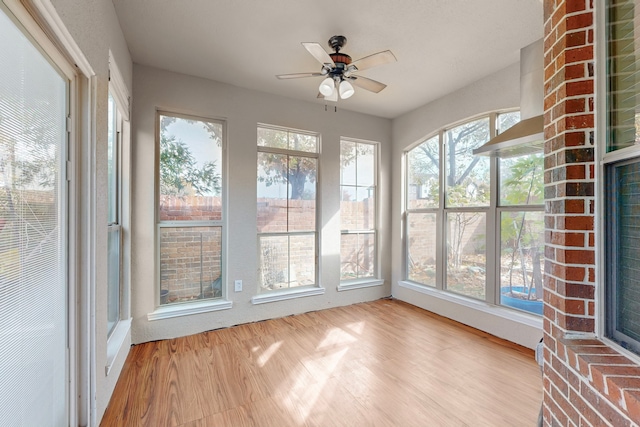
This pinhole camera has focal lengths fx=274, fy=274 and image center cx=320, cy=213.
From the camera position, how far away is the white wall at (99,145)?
1494 mm

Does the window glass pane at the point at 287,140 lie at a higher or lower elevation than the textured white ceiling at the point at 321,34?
lower

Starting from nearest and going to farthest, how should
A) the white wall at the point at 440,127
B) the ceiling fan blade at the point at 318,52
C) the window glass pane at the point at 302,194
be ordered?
the ceiling fan blade at the point at 318,52 → the white wall at the point at 440,127 → the window glass pane at the point at 302,194

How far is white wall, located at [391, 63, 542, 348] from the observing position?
2.78 meters

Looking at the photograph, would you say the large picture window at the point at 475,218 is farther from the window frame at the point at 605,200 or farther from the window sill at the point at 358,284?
the window frame at the point at 605,200

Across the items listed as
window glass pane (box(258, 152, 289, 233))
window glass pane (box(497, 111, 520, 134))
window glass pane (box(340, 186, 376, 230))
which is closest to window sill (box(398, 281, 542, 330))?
window glass pane (box(340, 186, 376, 230))

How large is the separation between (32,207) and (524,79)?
319 centimetres

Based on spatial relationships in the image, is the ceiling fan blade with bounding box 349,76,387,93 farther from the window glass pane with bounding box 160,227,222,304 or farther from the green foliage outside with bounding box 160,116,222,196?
the window glass pane with bounding box 160,227,222,304

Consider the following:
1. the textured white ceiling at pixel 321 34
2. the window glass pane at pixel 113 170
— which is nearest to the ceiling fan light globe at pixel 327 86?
the textured white ceiling at pixel 321 34

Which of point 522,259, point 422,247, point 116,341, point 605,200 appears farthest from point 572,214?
point 116,341

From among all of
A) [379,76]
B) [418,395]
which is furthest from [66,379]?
[379,76]

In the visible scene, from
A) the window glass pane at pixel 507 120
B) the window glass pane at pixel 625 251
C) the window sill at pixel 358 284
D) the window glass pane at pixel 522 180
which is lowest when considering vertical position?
the window sill at pixel 358 284

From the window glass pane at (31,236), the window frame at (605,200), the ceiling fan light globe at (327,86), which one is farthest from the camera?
the ceiling fan light globe at (327,86)

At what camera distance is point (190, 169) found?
9.93ft

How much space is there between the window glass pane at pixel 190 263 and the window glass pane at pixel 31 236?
1575 millimetres
